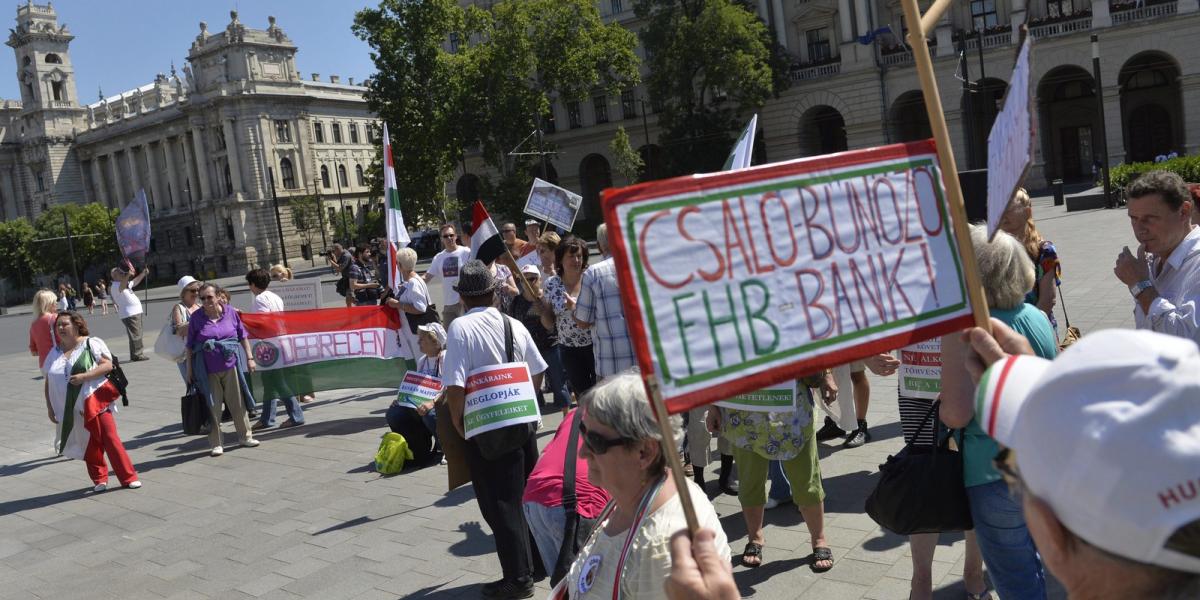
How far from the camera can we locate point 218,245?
278 feet

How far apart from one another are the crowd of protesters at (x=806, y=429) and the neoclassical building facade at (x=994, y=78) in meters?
34.7

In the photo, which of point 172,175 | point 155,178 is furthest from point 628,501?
point 155,178

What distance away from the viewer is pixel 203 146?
281 feet

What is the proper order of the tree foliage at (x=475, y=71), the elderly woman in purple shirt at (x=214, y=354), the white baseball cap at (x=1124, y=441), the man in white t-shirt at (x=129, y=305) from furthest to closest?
the tree foliage at (x=475, y=71) < the man in white t-shirt at (x=129, y=305) < the elderly woman in purple shirt at (x=214, y=354) < the white baseball cap at (x=1124, y=441)

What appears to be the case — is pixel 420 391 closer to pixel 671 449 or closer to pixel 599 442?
pixel 599 442

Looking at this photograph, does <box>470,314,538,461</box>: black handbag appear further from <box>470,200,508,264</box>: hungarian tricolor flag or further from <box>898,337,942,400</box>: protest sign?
<box>470,200,508,264</box>: hungarian tricolor flag

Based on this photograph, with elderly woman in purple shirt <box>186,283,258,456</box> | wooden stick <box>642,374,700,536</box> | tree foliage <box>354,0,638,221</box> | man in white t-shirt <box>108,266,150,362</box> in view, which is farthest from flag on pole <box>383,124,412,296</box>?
tree foliage <box>354,0,638,221</box>

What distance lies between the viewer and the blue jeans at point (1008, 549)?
3377 mm

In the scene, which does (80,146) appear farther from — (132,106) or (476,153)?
(476,153)

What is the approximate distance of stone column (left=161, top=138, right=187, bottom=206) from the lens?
91.7 metres

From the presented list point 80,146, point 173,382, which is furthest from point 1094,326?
point 80,146

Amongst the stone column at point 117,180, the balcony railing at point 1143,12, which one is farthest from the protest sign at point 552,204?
the stone column at point 117,180

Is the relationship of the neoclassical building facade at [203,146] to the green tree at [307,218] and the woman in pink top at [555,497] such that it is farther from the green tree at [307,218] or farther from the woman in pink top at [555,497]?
the woman in pink top at [555,497]

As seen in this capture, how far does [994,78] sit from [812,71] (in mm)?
8500
